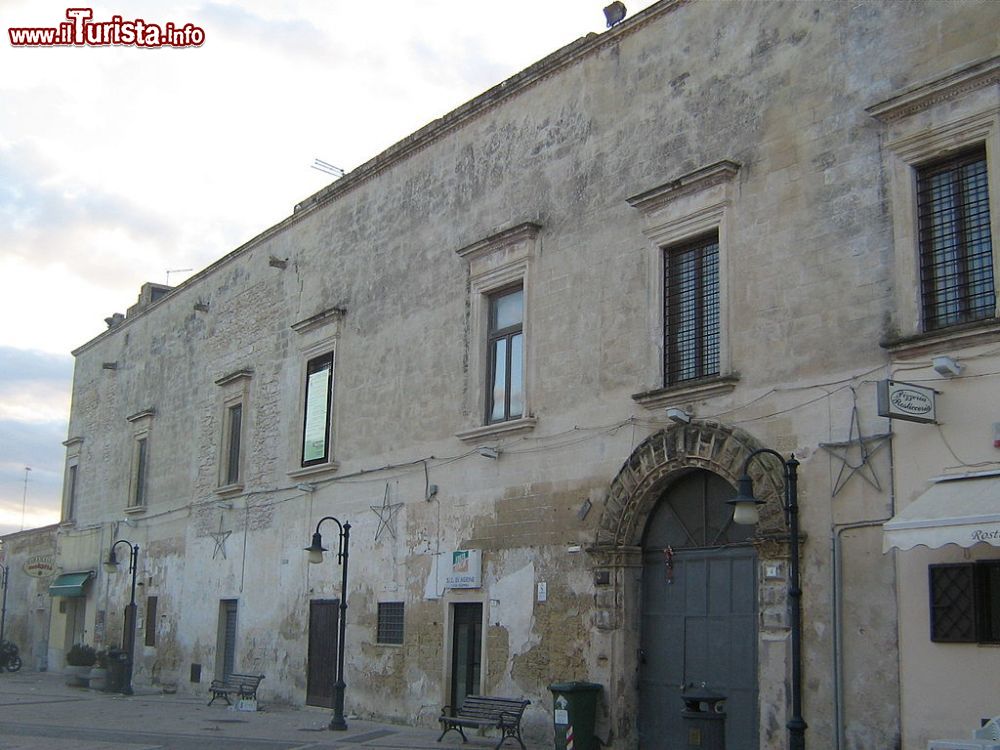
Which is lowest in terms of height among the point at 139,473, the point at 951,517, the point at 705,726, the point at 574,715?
the point at 574,715

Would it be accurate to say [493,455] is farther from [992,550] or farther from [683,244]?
[992,550]

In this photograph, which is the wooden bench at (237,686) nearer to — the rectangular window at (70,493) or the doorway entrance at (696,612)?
the doorway entrance at (696,612)

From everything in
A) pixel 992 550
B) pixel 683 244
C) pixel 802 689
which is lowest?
pixel 802 689

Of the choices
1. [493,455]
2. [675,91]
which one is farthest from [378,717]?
[675,91]

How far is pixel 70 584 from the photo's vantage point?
33.2m

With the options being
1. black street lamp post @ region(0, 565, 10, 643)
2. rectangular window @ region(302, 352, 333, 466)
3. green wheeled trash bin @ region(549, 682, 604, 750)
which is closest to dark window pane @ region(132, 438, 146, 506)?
rectangular window @ region(302, 352, 333, 466)

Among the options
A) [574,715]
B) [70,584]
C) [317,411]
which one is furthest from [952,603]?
[70,584]

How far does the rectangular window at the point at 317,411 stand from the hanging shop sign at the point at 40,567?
1659 centimetres

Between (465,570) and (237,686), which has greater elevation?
(465,570)

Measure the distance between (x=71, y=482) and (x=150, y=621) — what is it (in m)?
9.90

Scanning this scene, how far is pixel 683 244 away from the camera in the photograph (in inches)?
585

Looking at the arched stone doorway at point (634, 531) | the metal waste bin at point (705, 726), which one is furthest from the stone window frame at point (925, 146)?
the metal waste bin at point (705, 726)

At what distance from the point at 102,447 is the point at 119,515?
3.10 metres

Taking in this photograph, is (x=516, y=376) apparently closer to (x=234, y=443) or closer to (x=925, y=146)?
(x=925, y=146)
